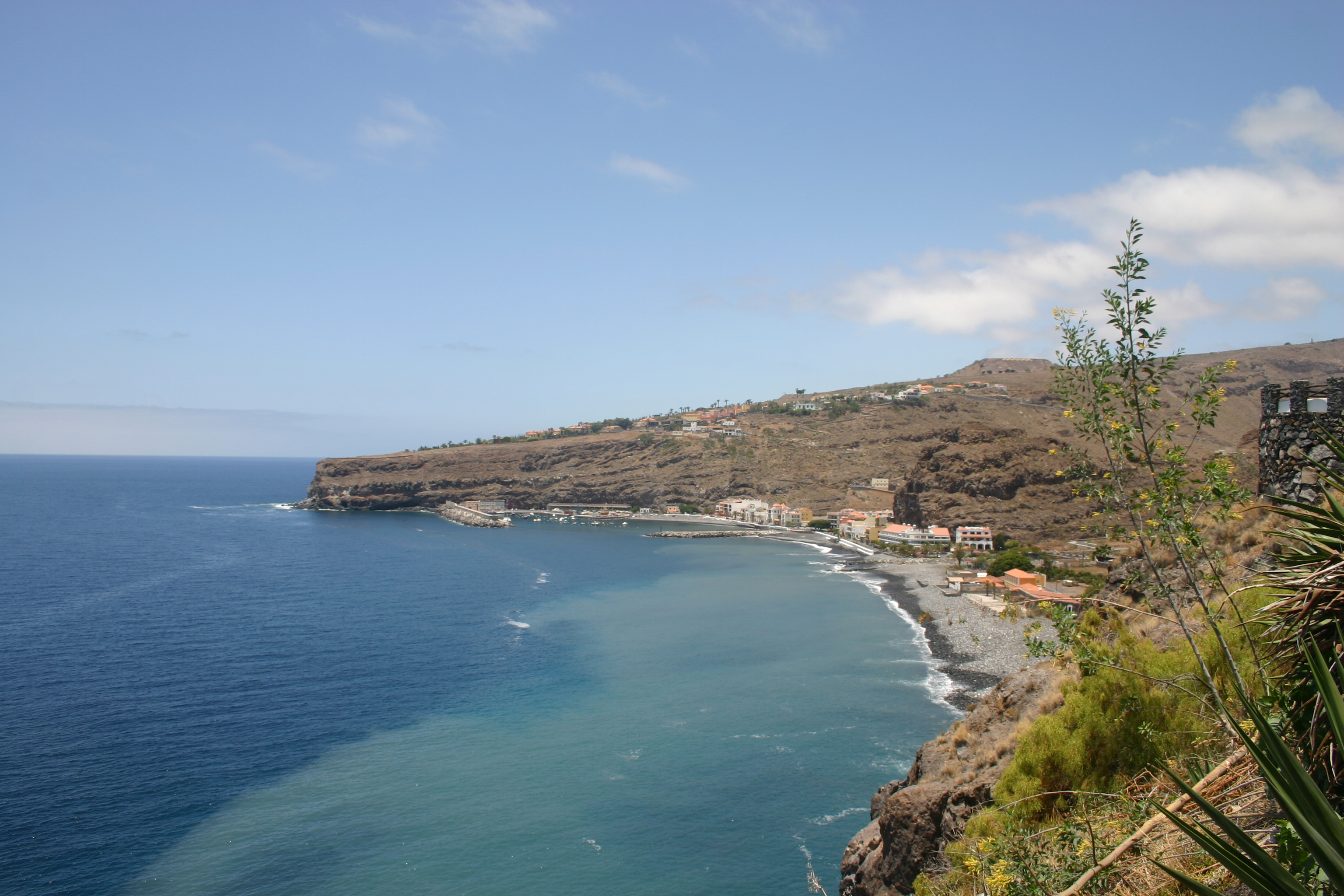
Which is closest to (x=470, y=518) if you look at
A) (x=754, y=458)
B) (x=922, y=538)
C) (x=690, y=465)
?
(x=690, y=465)

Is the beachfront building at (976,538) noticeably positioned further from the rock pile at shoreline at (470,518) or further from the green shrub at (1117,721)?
the green shrub at (1117,721)

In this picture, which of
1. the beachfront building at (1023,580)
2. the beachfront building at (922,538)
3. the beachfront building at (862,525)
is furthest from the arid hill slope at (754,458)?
the beachfront building at (1023,580)

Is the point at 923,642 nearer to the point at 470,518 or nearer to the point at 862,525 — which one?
the point at 862,525

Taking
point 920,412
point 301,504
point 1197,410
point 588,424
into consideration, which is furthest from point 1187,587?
point 588,424

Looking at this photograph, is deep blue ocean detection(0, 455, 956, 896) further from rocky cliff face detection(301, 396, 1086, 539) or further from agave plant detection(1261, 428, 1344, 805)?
rocky cliff face detection(301, 396, 1086, 539)

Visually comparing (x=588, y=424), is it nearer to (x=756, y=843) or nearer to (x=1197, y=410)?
(x=756, y=843)

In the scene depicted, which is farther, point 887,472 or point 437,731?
point 887,472

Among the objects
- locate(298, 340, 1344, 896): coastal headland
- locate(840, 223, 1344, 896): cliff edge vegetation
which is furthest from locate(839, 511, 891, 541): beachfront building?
locate(840, 223, 1344, 896): cliff edge vegetation
